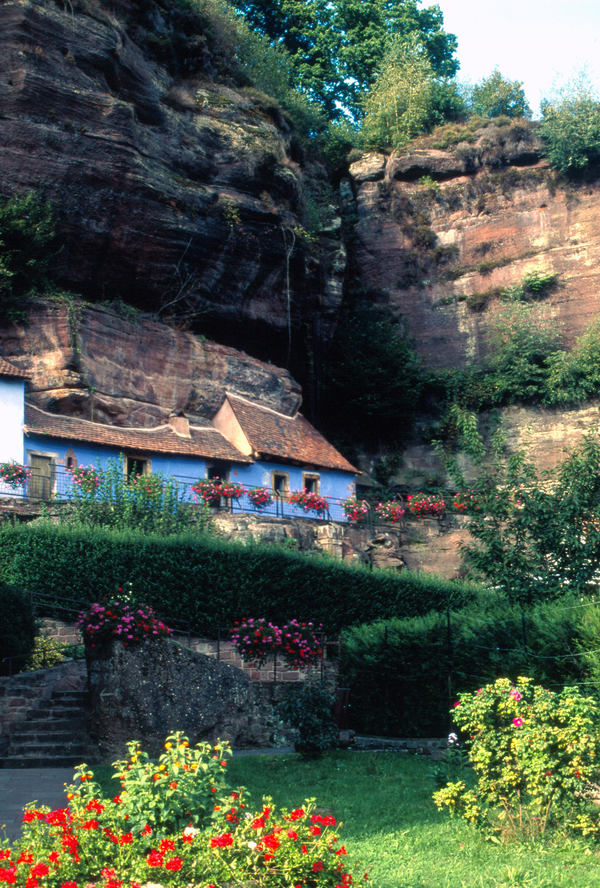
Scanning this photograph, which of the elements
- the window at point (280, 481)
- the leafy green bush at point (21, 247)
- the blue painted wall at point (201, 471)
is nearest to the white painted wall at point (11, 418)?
the blue painted wall at point (201, 471)

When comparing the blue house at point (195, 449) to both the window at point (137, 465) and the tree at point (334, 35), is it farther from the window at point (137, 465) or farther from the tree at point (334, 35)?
the tree at point (334, 35)

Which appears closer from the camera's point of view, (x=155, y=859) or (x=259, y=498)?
(x=155, y=859)

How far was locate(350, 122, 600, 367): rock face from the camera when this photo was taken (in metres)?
32.1

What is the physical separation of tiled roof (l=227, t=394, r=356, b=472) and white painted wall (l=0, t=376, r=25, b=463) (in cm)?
736

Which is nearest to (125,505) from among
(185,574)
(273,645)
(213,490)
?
(185,574)

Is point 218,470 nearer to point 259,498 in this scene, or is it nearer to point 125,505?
point 259,498

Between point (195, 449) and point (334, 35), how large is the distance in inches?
992

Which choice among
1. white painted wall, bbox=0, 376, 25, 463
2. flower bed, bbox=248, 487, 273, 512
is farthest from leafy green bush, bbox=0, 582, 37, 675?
flower bed, bbox=248, 487, 273, 512

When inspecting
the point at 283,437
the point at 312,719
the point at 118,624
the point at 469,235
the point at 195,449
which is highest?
the point at 469,235

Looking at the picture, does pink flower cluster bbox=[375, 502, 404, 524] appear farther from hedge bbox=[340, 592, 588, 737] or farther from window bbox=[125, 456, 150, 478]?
hedge bbox=[340, 592, 588, 737]

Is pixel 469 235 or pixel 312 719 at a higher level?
pixel 469 235

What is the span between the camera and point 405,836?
24.2ft

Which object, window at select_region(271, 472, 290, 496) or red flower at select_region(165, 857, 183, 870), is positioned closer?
red flower at select_region(165, 857, 183, 870)

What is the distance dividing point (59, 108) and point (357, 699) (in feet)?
58.5
